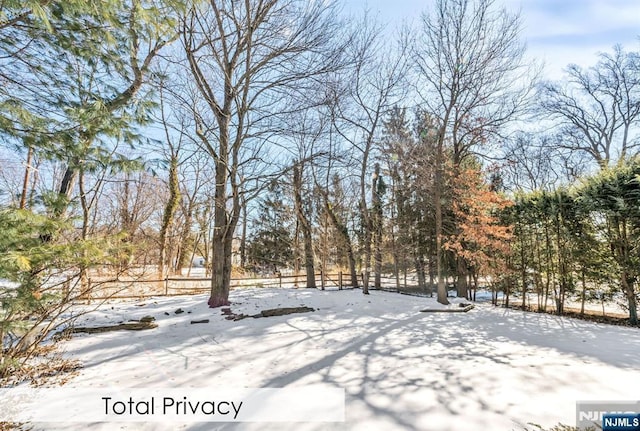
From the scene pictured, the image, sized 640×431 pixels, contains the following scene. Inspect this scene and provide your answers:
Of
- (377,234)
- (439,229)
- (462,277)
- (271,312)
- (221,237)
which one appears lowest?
(271,312)

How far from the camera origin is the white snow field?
262 cm

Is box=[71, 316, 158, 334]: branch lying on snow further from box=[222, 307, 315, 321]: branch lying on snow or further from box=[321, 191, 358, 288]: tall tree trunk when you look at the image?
box=[321, 191, 358, 288]: tall tree trunk

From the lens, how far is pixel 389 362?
3.96 m

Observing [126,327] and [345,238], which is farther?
[345,238]

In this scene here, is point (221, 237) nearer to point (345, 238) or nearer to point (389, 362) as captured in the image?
point (389, 362)

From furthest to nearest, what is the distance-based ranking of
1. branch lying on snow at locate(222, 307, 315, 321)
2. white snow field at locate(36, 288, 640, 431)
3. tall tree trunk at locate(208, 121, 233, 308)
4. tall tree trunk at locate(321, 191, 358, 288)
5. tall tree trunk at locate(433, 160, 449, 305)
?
1. tall tree trunk at locate(321, 191, 358, 288)
2. tall tree trunk at locate(433, 160, 449, 305)
3. tall tree trunk at locate(208, 121, 233, 308)
4. branch lying on snow at locate(222, 307, 315, 321)
5. white snow field at locate(36, 288, 640, 431)

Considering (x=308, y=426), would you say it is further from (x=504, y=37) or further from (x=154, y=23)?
(x=504, y=37)

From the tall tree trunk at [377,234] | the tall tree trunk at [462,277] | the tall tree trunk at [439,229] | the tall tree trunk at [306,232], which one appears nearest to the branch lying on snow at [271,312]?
the tall tree trunk at [439,229]

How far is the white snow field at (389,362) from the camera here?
262cm

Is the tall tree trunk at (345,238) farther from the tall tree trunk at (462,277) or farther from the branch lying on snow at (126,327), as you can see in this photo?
the branch lying on snow at (126,327)

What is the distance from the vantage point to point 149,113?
4.25 metres

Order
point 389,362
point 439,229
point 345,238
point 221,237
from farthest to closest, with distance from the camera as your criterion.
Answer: point 345,238, point 439,229, point 221,237, point 389,362

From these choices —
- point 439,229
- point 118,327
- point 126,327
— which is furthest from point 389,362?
point 439,229

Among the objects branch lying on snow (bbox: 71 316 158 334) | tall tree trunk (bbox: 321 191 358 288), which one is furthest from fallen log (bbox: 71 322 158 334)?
tall tree trunk (bbox: 321 191 358 288)
